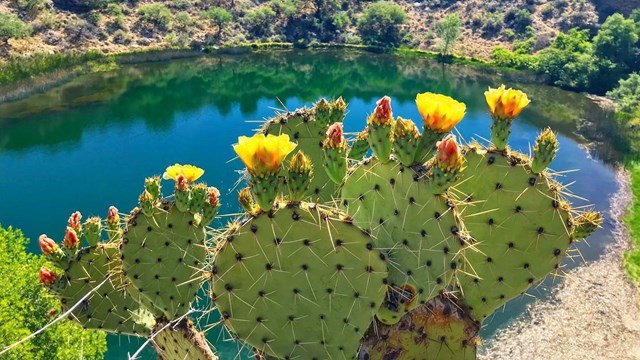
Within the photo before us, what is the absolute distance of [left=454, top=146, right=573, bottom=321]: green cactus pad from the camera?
3084 mm

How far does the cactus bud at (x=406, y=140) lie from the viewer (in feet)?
8.07

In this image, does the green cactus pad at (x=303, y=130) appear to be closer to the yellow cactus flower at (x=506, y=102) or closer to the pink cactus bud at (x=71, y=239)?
the yellow cactus flower at (x=506, y=102)

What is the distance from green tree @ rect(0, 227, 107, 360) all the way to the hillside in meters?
29.6

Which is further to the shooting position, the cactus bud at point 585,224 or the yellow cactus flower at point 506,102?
the cactus bud at point 585,224

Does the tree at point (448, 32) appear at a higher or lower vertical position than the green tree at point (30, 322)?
lower

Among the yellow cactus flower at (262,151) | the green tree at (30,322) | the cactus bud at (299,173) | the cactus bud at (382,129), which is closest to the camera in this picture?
the yellow cactus flower at (262,151)

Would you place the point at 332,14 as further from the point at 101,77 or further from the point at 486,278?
the point at 486,278

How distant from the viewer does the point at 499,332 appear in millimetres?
12547

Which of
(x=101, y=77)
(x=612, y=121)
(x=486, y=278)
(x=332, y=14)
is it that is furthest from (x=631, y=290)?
(x=332, y=14)

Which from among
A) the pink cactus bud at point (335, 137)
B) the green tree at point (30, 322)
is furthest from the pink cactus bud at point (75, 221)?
the green tree at point (30, 322)

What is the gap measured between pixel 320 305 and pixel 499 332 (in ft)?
36.7

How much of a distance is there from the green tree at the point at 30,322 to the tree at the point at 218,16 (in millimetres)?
37784

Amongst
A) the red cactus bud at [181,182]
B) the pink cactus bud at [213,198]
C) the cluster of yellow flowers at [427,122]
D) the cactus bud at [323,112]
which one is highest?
the cluster of yellow flowers at [427,122]

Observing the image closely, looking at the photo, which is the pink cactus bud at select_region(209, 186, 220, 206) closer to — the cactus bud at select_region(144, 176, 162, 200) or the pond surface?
the cactus bud at select_region(144, 176, 162, 200)
